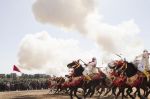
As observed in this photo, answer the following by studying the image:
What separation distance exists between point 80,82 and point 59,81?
2010 centimetres

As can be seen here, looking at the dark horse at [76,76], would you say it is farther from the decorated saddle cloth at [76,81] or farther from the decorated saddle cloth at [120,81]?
the decorated saddle cloth at [120,81]

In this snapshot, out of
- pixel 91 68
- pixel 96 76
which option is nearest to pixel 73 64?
pixel 91 68

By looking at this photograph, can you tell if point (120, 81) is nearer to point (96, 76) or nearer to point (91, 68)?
point (96, 76)

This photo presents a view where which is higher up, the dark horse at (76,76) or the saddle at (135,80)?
the dark horse at (76,76)

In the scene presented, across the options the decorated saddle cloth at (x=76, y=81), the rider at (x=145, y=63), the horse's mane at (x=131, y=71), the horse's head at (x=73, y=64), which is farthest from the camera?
the decorated saddle cloth at (x=76, y=81)

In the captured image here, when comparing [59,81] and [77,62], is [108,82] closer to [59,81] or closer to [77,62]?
[77,62]

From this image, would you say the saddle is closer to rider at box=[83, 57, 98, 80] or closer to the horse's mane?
the horse's mane

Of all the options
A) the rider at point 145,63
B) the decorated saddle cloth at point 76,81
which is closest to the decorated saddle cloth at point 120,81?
the rider at point 145,63

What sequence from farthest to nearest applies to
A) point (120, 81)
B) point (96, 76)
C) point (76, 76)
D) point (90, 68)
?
point (96, 76) < point (90, 68) < point (76, 76) < point (120, 81)

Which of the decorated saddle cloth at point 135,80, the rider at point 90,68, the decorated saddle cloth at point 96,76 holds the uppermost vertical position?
the rider at point 90,68

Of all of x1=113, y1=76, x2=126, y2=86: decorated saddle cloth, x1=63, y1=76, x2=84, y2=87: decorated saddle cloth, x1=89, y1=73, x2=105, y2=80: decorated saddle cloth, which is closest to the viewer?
x1=113, y1=76, x2=126, y2=86: decorated saddle cloth

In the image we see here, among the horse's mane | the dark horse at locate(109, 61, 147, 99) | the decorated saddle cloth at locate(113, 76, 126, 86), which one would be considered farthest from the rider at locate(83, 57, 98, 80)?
the horse's mane

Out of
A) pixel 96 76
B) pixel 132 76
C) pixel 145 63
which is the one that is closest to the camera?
pixel 132 76

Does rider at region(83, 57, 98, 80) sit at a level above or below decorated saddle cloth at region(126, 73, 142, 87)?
above
